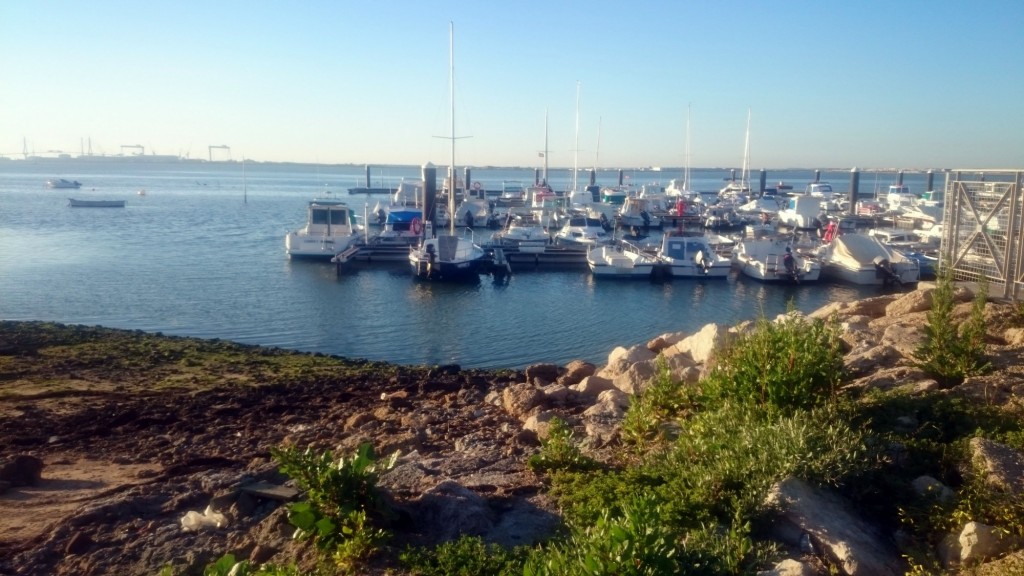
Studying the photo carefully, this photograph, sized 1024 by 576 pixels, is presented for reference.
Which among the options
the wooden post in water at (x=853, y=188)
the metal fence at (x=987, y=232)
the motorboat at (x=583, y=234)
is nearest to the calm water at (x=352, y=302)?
the motorboat at (x=583, y=234)

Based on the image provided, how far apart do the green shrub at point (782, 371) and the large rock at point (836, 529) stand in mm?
1216

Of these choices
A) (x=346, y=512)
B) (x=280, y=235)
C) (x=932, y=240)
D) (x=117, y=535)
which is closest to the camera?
(x=346, y=512)

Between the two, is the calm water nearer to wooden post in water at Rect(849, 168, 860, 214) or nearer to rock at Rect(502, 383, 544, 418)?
rock at Rect(502, 383, 544, 418)

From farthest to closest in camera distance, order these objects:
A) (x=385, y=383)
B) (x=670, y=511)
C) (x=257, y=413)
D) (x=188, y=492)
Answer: (x=385, y=383) → (x=257, y=413) → (x=188, y=492) → (x=670, y=511)

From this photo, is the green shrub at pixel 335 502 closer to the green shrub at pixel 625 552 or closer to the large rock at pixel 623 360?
the green shrub at pixel 625 552

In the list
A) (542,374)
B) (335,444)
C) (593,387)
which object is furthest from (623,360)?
(335,444)

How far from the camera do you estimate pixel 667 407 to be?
7.51 metres

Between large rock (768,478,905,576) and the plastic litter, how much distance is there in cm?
391

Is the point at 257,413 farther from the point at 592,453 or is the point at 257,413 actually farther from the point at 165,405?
the point at 592,453

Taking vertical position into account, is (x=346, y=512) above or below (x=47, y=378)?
above

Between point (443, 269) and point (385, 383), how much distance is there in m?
19.7

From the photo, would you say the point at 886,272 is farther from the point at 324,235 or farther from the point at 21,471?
the point at 21,471

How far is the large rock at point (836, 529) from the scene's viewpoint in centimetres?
456

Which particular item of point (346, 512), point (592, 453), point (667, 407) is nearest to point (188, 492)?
point (346, 512)
